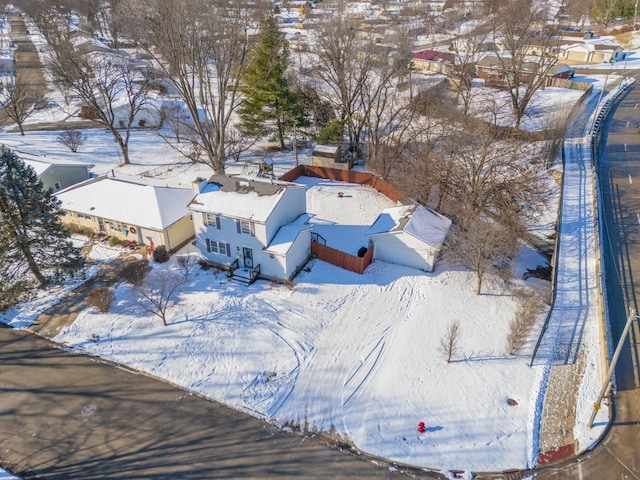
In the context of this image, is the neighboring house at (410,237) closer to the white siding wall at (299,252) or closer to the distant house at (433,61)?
the white siding wall at (299,252)

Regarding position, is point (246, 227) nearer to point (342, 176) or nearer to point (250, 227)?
point (250, 227)

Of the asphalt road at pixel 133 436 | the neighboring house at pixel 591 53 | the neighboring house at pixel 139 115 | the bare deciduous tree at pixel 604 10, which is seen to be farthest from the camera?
the bare deciduous tree at pixel 604 10

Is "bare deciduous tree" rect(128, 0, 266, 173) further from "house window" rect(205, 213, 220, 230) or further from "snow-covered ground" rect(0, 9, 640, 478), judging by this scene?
"snow-covered ground" rect(0, 9, 640, 478)

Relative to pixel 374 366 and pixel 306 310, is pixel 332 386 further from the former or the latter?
pixel 306 310

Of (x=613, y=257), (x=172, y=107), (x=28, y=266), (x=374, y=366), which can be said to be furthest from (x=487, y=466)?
(x=172, y=107)

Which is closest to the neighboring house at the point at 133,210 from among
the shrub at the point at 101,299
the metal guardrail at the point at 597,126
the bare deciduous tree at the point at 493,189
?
the shrub at the point at 101,299

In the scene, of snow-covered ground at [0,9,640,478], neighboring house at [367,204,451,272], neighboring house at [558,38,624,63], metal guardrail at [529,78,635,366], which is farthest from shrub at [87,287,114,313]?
neighboring house at [558,38,624,63]

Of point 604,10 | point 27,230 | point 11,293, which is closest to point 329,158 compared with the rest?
point 27,230
